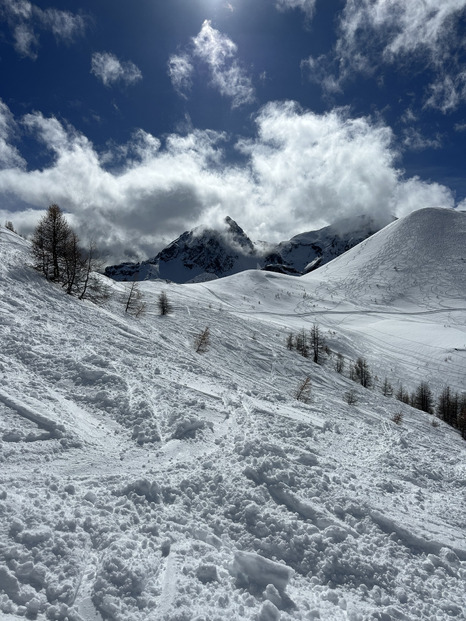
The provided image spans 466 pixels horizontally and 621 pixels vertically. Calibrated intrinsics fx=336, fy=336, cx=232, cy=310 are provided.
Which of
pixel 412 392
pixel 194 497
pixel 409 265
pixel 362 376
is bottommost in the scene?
pixel 412 392

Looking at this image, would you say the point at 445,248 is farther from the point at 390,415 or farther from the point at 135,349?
the point at 135,349

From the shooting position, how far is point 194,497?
23.8 feet

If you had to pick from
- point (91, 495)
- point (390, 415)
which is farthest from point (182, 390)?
point (390, 415)

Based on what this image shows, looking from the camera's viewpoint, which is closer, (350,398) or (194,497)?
(194,497)

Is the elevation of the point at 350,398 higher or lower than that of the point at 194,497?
lower

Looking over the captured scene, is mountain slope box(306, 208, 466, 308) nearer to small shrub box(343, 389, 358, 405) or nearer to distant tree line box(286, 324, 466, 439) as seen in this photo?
distant tree line box(286, 324, 466, 439)

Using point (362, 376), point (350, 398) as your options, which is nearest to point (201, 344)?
point (350, 398)

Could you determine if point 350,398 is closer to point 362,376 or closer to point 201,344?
point 201,344

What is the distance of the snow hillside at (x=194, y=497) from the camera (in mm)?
5215

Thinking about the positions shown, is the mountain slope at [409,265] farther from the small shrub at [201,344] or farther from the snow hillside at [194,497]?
the snow hillside at [194,497]

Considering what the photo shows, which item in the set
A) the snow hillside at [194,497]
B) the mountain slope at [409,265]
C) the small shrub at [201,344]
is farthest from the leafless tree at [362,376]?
the mountain slope at [409,265]

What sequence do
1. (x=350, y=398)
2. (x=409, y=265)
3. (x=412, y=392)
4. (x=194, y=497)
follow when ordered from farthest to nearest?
(x=409, y=265) < (x=412, y=392) < (x=350, y=398) < (x=194, y=497)

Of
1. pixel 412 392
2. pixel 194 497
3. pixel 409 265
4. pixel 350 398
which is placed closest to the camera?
pixel 194 497

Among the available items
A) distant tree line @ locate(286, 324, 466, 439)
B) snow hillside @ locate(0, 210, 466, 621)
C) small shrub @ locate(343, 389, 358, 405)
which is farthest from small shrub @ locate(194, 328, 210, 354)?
distant tree line @ locate(286, 324, 466, 439)
